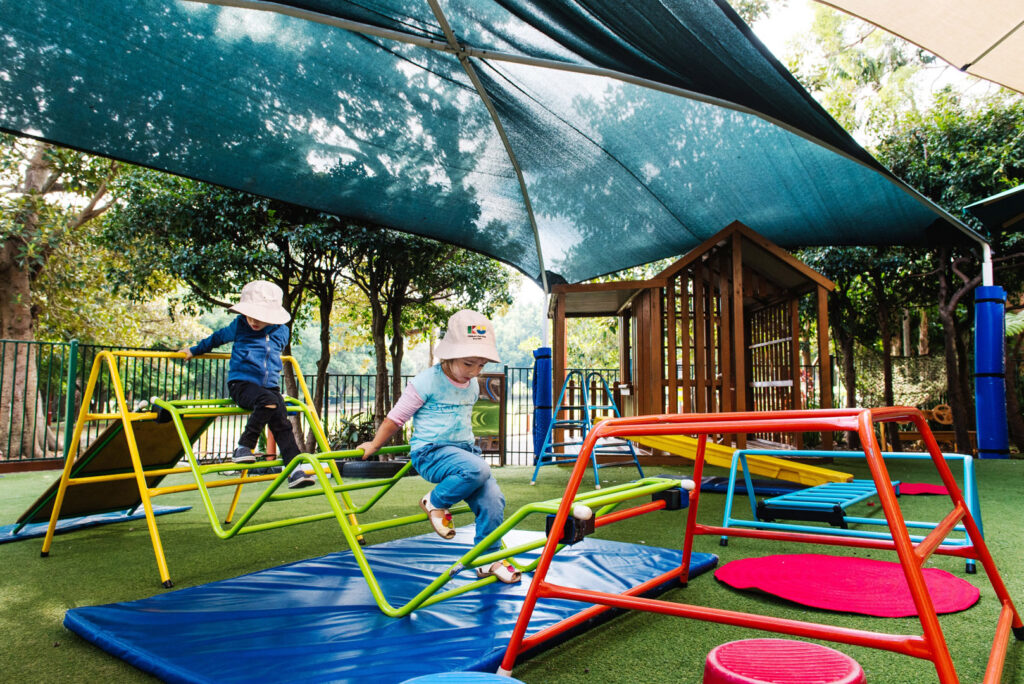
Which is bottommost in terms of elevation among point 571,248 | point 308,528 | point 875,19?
point 308,528

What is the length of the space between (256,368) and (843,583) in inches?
151

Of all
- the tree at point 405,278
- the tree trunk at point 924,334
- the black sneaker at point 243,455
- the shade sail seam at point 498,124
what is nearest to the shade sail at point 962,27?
the shade sail seam at point 498,124

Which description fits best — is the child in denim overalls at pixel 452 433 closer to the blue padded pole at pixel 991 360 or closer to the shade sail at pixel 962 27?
the shade sail at pixel 962 27

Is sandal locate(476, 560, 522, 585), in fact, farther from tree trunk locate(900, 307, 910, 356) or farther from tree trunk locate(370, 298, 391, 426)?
tree trunk locate(900, 307, 910, 356)

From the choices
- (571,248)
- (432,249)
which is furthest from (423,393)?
(432,249)

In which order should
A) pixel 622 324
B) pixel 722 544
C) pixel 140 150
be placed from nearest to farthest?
1. pixel 722 544
2. pixel 140 150
3. pixel 622 324

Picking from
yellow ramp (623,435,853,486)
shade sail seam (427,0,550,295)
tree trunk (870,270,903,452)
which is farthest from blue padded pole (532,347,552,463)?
tree trunk (870,270,903,452)

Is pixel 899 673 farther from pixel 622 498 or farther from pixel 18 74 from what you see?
pixel 18 74

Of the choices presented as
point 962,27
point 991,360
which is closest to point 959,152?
point 991,360

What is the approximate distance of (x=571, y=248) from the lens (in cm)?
838

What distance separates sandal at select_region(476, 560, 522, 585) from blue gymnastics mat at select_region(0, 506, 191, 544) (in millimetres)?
3289

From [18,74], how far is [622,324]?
7990mm

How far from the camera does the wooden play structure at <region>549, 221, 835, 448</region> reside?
25.0ft

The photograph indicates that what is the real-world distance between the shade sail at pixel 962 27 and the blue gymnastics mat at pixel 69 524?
642cm
